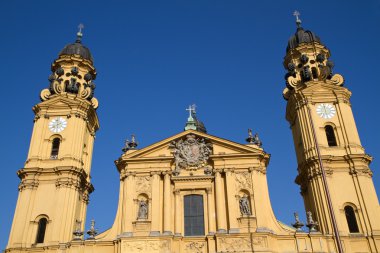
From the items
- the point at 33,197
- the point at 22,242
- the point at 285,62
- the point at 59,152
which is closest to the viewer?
the point at 22,242

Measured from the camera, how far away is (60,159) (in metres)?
25.7

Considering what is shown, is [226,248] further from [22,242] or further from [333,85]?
[333,85]

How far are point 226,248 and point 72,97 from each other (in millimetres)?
14288

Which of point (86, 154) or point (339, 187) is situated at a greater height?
point (86, 154)

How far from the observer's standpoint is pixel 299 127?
89.7 ft

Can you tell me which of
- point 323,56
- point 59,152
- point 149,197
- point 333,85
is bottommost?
point 149,197

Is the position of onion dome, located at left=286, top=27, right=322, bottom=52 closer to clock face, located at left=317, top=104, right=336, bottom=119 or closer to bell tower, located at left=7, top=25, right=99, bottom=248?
clock face, located at left=317, top=104, right=336, bottom=119

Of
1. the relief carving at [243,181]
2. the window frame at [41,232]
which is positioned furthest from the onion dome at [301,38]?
the window frame at [41,232]

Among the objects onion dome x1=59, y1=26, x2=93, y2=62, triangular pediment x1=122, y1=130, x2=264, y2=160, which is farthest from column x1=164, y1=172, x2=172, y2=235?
onion dome x1=59, y1=26, x2=93, y2=62

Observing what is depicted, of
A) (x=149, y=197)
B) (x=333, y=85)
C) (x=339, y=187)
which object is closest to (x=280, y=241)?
(x=339, y=187)

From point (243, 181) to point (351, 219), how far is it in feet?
20.6

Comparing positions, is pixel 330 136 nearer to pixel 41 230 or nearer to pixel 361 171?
pixel 361 171

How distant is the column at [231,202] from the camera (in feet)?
71.9

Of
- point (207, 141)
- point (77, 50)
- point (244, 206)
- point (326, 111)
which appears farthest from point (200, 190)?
point (77, 50)
